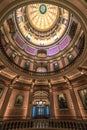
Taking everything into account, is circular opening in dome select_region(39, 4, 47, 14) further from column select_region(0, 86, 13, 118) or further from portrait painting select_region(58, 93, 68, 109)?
portrait painting select_region(58, 93, 68, 109)

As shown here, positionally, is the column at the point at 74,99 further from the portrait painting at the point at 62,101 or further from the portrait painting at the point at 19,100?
the portrait painting at the point at 19,100

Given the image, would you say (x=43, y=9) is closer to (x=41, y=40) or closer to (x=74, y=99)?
(x=41, y=40)

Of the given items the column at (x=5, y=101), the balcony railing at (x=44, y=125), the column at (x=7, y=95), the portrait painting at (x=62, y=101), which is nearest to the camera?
the balcony railing at (x=44, y=125)

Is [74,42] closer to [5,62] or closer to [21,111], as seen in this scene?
[5,62]

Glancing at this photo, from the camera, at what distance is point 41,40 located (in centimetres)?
2444

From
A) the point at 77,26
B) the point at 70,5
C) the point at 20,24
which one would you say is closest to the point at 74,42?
the point at 77,26

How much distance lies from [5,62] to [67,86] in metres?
9.07

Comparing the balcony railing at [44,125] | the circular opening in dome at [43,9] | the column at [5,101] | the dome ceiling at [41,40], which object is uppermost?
the circular opening in dome at [43,9]

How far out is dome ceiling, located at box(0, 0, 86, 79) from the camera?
17373 mm

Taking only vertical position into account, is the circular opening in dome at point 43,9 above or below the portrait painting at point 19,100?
above

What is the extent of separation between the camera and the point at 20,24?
21.5 meters

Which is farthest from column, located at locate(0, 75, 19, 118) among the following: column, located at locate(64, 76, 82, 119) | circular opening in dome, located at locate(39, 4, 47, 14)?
circular opening in dome, located at locate(39, 4, 47, 14)

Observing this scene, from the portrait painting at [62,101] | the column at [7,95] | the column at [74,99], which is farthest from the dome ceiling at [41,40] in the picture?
the portrait painting at [62,101]

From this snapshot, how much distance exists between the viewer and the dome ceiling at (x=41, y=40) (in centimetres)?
1737
